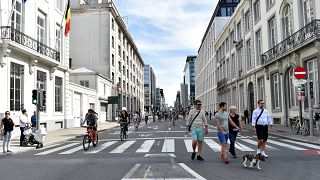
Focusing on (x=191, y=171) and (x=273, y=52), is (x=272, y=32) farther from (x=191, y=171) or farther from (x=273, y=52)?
(x=191, y=171)

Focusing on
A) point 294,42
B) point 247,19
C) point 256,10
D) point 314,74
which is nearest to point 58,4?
point 256,10

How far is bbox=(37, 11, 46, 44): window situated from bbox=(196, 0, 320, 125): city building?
728 inches

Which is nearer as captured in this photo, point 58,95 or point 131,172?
point 131,172

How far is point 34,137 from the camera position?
15.8 meters

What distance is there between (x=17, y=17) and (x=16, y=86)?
4557 mm

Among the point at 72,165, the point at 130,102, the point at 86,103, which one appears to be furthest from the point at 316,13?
the point at 130,102

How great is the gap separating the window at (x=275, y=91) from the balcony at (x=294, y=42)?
1.51 meters

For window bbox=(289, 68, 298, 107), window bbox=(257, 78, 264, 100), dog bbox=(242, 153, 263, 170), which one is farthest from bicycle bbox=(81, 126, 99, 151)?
window bbox=(257, 78, 264, 100)

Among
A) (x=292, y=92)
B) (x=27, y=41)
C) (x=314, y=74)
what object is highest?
(x=27, y=41)

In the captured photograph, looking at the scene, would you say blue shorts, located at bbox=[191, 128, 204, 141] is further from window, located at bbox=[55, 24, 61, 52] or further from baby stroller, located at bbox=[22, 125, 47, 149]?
window, located at bbox=[55, 24, 61, 52]

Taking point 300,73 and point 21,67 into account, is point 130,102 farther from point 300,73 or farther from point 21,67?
point 300,73

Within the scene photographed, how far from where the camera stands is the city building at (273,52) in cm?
Result: 2295

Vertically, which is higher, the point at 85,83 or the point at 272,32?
the point at 272,32

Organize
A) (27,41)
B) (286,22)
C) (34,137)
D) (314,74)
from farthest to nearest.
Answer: (286,22) → (27,41) → (314,74) → (34,137)
